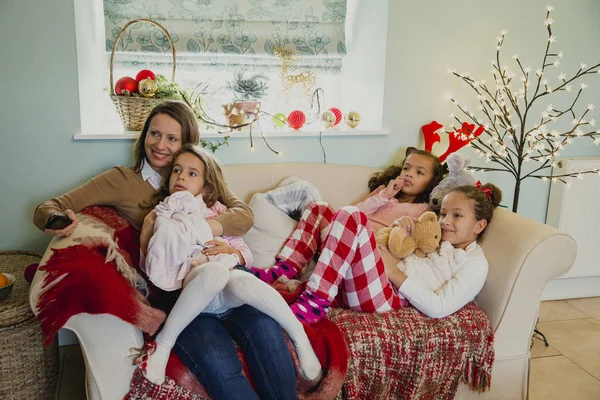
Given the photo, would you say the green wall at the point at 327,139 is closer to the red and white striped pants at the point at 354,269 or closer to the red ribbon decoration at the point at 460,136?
the red ribbon decoration at the point at 460,136

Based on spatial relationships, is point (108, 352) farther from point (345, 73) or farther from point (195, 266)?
point (345, 73)

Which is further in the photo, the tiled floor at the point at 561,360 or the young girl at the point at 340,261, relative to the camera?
the tiled floor at the point at 561,360

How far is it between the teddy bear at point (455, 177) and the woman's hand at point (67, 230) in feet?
4.39

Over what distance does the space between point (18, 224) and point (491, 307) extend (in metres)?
1.89

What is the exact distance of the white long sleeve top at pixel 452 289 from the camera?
72.4 inches

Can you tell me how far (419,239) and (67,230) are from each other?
3.94 ft

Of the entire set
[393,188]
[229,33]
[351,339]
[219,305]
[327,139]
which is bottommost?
[351,339]

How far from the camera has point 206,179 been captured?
195 centimetres

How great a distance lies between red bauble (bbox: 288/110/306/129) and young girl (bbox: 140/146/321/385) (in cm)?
67

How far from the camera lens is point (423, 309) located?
6.07 feet

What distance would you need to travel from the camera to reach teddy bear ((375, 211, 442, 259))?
77.1 inches

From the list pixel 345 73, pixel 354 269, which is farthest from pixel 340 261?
pixel 345 73

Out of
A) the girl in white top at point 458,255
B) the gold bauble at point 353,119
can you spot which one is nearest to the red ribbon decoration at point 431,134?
the gold bauble at point 353,119

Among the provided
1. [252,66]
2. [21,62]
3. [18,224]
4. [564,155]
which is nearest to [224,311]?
[18,224]
